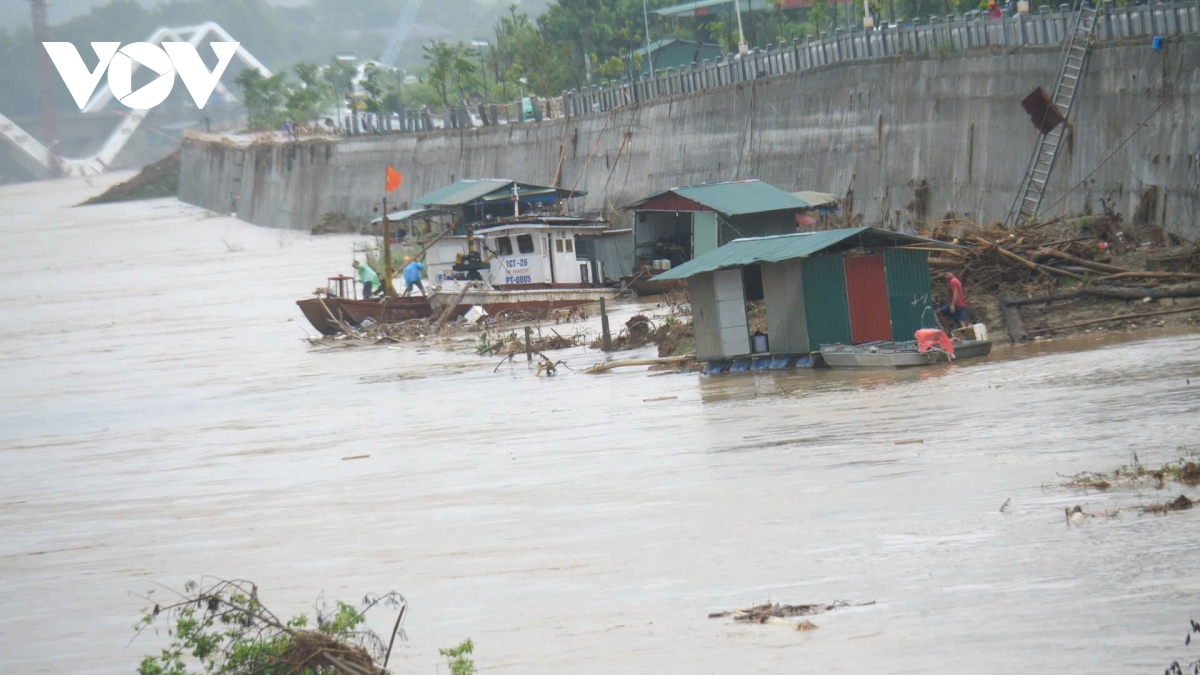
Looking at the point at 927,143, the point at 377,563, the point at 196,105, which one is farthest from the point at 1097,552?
the point at 196,105

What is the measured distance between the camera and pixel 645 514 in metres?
13.1

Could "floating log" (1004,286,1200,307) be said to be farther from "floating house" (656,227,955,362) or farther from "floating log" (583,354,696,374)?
"floating log" (583,354,696,374)

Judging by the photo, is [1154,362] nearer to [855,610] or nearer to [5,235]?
[855,610]

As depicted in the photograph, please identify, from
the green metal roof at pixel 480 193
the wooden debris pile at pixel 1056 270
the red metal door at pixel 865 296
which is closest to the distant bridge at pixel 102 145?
the green metal roof at pixel 480 193

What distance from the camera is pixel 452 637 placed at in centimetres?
1003

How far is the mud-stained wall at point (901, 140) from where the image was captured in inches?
1024

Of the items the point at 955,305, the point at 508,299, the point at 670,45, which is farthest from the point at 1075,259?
the point at 670,45

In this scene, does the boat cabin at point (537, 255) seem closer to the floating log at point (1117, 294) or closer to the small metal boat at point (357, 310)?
the small metal boat at point (357, 310)

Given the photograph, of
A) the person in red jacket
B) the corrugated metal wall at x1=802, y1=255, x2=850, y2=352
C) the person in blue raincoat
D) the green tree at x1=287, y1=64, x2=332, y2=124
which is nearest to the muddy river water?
the corrugated metal wall at x1=802, y1=255, x2=850, y2=352

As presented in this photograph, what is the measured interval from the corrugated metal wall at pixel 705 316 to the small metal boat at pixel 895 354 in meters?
2.15

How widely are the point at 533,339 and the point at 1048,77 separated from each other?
1120 cm

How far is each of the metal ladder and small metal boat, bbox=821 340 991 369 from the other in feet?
24.8

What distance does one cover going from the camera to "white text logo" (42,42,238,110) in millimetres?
165250

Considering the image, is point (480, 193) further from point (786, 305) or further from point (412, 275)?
point (786, 305)
